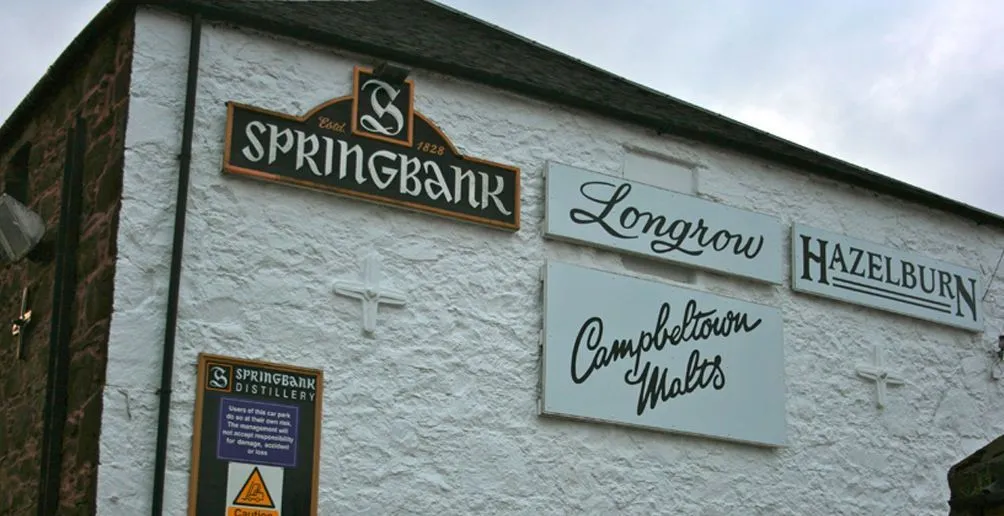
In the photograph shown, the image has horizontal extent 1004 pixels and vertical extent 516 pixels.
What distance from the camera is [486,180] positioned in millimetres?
11227

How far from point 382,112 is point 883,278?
17.2 feet

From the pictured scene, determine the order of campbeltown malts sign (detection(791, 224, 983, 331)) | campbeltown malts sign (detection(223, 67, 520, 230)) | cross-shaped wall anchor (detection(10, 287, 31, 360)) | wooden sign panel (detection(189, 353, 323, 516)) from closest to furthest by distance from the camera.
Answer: wooden sign panel (detection(189, 353, 323, 516)) → campbeltown malts sign (detection(223, 67, 520, 230)) → cross-shaped wall anchor (detection(10, 287, 31, 360)) → campbeltown malts sign (detection(791, 224, 983, 331))

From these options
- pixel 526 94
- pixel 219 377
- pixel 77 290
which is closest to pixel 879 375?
pixel 526 94

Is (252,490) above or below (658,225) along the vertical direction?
below

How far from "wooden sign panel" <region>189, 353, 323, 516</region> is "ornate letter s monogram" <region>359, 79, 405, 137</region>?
189 cm

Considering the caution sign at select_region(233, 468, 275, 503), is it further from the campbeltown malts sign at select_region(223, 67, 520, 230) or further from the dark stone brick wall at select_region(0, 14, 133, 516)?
the campbeltown malts sign at select_region(223, 67, 520, 230)

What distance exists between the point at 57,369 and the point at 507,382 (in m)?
3.18

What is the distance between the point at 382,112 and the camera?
10859 mm

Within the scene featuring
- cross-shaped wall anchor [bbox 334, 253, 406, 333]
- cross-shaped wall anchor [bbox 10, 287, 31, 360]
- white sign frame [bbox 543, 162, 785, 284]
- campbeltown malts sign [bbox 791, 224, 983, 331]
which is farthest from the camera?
campbeltown malts sign [bbox 791, 224, 983, 331]

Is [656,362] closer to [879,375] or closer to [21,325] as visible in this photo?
[879,375]

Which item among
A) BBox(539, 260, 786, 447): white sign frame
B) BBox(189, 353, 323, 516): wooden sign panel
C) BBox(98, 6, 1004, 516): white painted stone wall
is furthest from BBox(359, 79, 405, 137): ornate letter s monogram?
BBox(189, 353, 323, 516): wooden sign panel

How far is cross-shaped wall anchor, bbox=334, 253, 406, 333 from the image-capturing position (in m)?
10.4

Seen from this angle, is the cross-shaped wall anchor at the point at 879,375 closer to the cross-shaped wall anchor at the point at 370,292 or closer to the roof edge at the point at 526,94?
the roof edge at the point at 526,94

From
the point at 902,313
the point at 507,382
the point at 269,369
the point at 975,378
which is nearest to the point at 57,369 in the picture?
the point at 269,369
